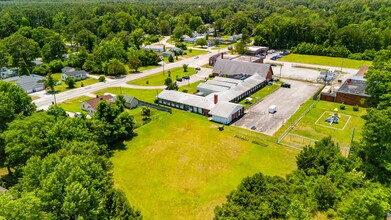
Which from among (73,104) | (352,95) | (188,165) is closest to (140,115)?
(73,104)

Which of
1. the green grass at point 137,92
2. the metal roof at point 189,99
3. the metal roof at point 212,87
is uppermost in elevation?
the metal roof at point 212,87

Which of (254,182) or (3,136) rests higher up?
(3,136)

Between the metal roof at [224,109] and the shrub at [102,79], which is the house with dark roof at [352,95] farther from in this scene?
the shrub at [102,79]

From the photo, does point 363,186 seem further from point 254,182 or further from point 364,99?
point 364,99

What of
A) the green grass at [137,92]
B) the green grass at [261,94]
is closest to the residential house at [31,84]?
the green grass at [137,92]

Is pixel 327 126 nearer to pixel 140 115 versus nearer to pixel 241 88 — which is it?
pixel 241 88

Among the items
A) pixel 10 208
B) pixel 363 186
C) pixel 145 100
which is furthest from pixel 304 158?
pixel 145 100
